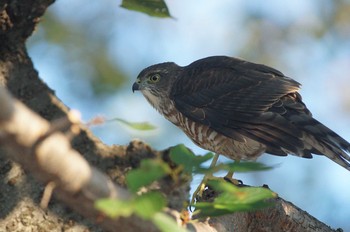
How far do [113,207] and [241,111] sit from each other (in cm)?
449

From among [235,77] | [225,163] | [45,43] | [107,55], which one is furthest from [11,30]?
[107,55]

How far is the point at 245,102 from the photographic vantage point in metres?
6.07

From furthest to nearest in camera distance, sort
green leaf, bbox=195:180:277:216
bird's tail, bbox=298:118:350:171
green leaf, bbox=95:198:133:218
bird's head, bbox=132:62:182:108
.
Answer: bird's head, bbox=132:62:182:108 < bird's tail, bbox=298:118:350:171 < green leaf, bbox=195:180:277:216 < green leaf, bbox=95:198:133:218

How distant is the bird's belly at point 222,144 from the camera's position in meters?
5.79

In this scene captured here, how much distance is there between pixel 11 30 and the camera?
3.53 m

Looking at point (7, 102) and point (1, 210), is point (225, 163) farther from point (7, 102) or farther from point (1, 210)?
point (1, 210)

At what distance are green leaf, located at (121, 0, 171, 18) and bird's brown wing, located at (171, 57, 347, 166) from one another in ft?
9.37

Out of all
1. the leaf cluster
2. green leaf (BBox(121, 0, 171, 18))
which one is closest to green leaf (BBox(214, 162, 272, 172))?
the leaf cluster

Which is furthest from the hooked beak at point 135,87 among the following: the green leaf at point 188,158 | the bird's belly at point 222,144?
the green leaf at point 188,158

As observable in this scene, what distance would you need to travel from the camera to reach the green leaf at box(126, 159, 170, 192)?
1589 mm

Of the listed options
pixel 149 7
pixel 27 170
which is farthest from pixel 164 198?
pixel 27 170

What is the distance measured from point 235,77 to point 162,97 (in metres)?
0.90

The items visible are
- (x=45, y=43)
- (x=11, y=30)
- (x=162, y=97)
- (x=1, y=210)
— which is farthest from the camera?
(x=45, y=43)

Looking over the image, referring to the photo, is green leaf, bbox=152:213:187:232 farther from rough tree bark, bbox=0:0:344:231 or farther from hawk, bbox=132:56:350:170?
hawk, bbox=132:56:350:170
